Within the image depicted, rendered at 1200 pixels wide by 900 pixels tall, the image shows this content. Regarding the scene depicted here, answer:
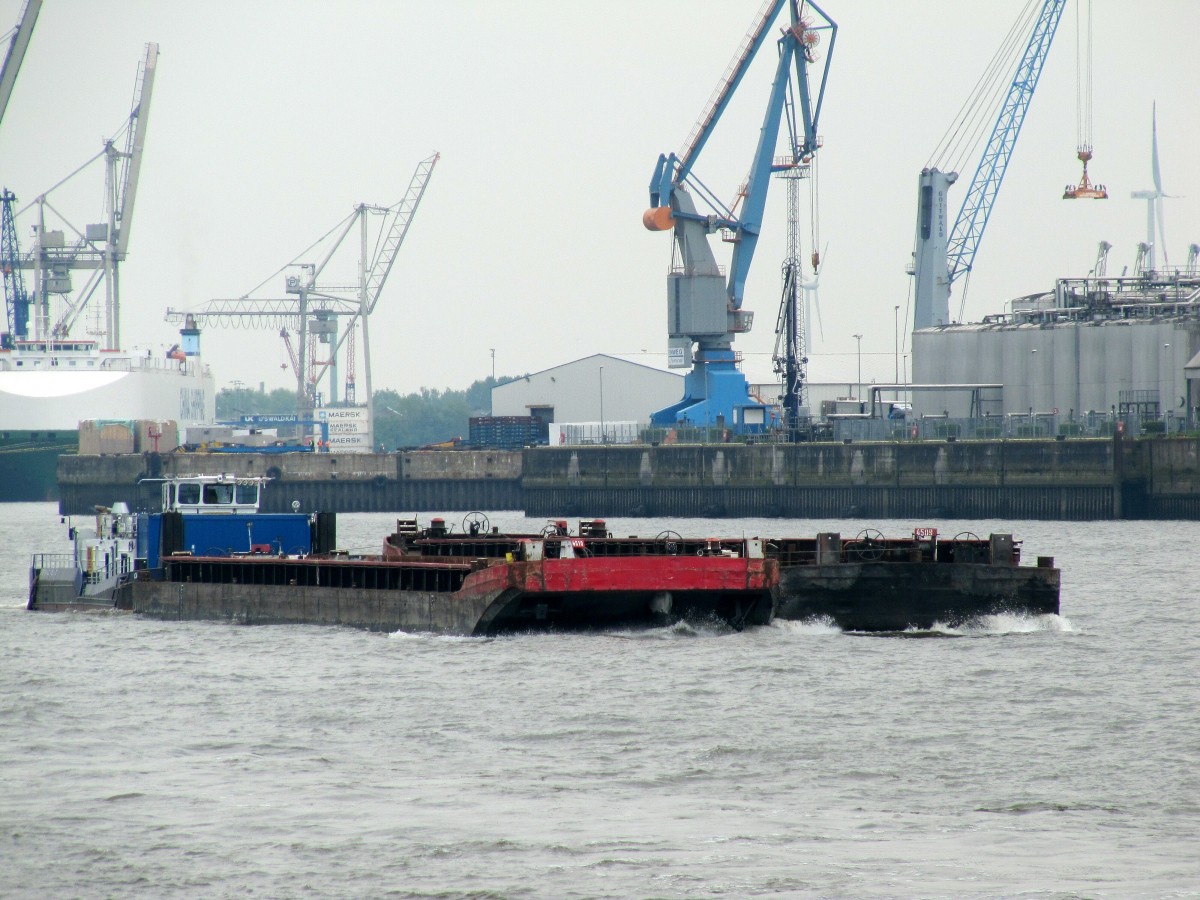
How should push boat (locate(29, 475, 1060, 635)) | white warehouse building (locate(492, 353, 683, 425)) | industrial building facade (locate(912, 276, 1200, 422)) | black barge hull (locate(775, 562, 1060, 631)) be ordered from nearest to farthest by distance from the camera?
push boat (locate(29, 475, 1060, 635))
black barge hull (locate(775, 562, 1060, 631))
industrial building facade (locate(912, 276, 1200, 422))
white warehouse building (locate(492, 353, 683, 425))

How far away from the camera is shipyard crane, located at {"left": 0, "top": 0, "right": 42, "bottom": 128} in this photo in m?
150

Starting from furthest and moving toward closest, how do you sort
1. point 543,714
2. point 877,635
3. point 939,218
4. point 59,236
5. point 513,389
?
point 59,236, point 513,389, point 939,218, point 877,635, point 543,714

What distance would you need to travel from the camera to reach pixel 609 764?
23844mm

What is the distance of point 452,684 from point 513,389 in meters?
116

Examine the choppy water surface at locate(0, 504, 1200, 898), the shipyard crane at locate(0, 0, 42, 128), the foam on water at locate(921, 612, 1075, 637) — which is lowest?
the choppy water surface at locate(0, 504, 1200, 898)

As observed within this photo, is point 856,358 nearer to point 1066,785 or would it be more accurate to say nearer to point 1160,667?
point 1160,667

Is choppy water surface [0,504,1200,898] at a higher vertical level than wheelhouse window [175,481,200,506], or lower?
lower

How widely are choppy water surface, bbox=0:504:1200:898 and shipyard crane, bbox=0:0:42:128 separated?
123 metres

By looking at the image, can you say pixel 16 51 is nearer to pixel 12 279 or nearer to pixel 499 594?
pixel 12 279

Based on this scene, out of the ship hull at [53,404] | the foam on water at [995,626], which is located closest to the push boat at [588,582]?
the foam on water at [995,626]

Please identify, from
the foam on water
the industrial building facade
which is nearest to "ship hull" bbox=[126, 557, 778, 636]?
the foam on water

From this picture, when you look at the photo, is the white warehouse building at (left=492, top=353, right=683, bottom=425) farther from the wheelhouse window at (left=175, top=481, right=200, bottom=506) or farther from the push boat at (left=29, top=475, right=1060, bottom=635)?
the push boat at (left=29, top=475, right=1060, bottom=635)

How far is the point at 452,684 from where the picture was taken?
1211 inches

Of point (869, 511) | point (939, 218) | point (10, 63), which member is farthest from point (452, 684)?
point (10, 63)
